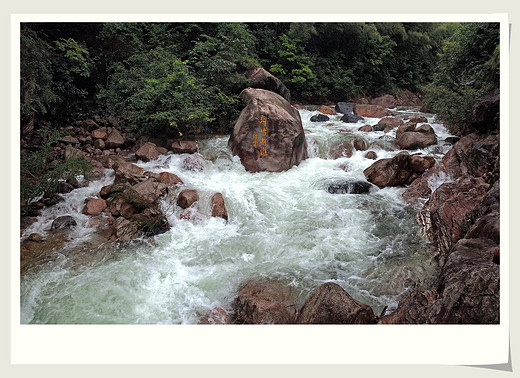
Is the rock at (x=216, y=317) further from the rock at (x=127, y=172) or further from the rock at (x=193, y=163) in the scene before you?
the rock at (x=193, y=163)

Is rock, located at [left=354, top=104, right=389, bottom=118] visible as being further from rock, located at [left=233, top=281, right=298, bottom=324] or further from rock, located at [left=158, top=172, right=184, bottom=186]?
rock, located at [left=233, top=281, right=298, bottom=324]

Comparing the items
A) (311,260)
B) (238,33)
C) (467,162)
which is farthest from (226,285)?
(238,33)

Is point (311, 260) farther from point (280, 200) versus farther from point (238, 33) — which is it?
point (238, 33)

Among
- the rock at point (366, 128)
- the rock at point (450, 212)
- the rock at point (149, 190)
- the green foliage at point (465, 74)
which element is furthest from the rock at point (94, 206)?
the rock at point (366, 128)

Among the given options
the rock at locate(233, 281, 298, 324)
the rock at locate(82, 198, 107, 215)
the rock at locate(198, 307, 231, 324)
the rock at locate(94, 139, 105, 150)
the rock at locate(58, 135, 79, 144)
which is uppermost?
the rock at locate(58, 135, 79, 144)

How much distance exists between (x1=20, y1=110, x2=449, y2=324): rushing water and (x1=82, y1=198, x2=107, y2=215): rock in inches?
3.9

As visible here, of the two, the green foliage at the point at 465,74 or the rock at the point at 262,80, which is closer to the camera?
the green foliage at the point at 465,74

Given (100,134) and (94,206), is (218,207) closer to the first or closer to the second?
(94,206)

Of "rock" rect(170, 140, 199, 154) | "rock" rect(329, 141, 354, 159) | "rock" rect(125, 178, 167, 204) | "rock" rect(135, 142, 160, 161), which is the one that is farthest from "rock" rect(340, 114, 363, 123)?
"rock" rect(125, 178, 167, 204)

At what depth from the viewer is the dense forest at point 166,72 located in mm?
4230

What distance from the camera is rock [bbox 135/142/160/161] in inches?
222

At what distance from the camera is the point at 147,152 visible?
569 cm

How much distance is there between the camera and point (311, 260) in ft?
11.0

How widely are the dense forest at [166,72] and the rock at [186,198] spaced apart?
1.54 meters
